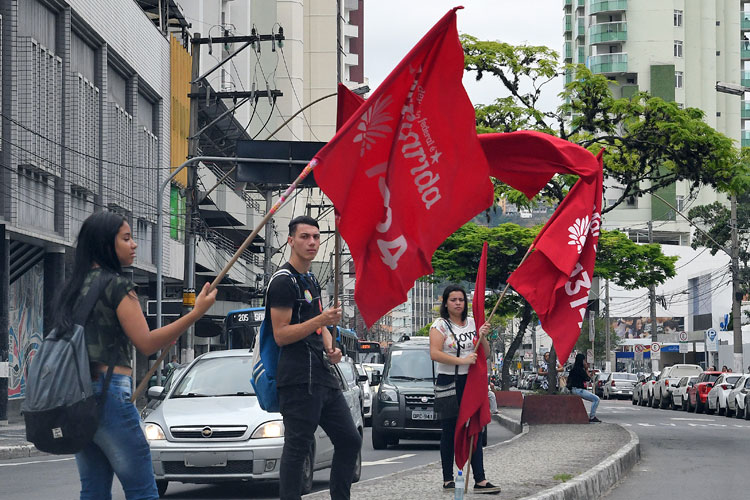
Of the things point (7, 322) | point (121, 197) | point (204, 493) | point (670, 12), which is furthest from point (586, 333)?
point (204, 493)

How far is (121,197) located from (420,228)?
2894 centimetres

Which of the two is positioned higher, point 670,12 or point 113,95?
point 670,12

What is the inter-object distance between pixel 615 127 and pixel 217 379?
16285mm

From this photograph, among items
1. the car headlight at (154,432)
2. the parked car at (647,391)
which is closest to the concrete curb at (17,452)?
the car headlight at (154,432)

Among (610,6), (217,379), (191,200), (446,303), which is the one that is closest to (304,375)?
(446,303)

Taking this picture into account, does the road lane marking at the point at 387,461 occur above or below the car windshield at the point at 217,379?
below

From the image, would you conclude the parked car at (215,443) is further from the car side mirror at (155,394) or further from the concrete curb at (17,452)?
the concrete curb at (17,452)

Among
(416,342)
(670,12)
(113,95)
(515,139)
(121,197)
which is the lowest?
(416,342)

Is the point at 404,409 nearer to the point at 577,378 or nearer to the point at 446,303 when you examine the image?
the point at 577,378

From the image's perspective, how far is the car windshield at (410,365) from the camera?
71.9 feet

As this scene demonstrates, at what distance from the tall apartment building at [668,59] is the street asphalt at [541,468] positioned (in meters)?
82.7

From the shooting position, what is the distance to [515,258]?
110 feet

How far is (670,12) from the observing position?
103125mm

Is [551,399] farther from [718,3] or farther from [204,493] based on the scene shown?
[718,3]
